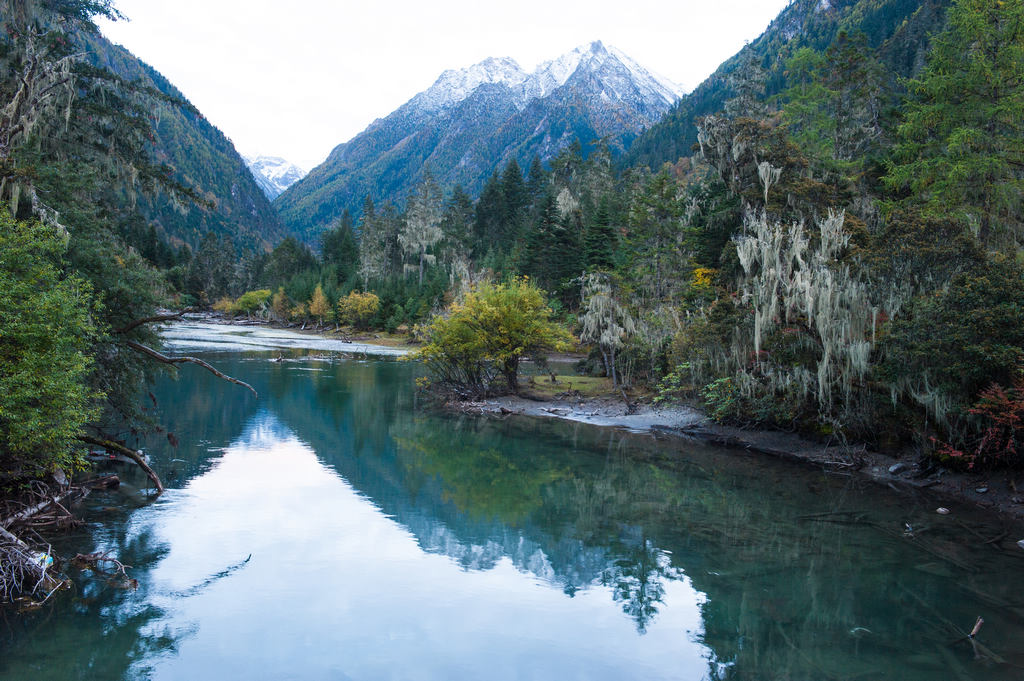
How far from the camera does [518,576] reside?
36.3 feet

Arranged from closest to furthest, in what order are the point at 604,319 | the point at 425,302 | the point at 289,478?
the point at 289,478 < the point at 604,319 < the point at 425,302

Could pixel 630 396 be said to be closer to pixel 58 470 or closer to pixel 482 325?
pixel 482 325

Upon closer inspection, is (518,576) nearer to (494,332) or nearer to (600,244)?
(494,332)

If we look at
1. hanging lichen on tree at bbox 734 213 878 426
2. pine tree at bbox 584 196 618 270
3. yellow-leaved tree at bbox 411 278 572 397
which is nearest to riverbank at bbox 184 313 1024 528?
hanging lichen on tree at bbox 734 213 878 426

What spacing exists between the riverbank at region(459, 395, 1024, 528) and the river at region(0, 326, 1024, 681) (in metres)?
0.84

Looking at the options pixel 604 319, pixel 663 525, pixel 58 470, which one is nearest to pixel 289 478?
pixel 58 470

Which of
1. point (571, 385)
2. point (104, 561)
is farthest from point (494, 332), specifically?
point (104, 561)

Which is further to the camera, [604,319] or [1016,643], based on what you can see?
[604,319]

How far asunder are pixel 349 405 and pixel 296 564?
18.3 metres

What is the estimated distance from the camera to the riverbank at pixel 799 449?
14688 mm

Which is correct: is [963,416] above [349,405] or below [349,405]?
above

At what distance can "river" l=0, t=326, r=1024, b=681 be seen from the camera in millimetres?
8031

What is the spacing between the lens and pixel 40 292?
1027 centimetres

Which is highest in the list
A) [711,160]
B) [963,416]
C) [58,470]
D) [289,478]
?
[711,160]
